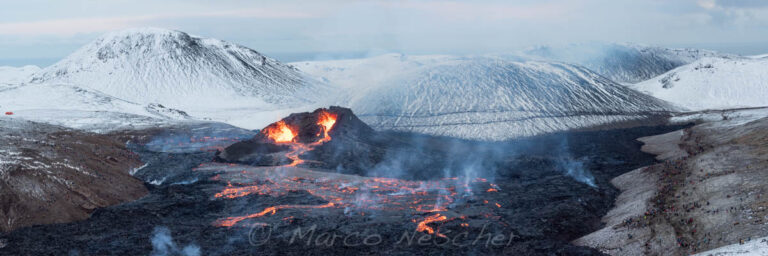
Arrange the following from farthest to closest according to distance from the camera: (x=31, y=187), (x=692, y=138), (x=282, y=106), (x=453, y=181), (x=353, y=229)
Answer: (x=282, y=106), (x=692, y=138), (x=453, y=181), (x=31, y=187), (x=353, y=229)

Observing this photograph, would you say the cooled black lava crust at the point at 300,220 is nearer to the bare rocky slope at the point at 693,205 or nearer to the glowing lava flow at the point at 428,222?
the glowing lava flow at the point at 428,222

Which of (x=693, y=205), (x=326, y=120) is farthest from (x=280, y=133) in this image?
(x=693, y=205)

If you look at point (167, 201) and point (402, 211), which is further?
point (167, 201)

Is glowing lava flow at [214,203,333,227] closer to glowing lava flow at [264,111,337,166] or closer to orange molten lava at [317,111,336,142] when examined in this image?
glowing lava flow at [264,111,337,166]

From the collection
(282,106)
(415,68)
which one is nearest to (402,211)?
(415,68)

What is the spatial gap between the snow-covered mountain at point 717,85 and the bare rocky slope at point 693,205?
288 feet

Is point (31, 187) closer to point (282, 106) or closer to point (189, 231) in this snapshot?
point (189, 231)

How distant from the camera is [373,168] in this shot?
59719 mm

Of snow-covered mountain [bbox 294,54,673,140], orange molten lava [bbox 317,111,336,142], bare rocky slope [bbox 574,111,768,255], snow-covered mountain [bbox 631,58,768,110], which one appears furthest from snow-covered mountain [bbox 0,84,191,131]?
snow-covered mountain [bbox 631,58,768,110]

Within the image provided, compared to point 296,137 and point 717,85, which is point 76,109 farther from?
point 717,85

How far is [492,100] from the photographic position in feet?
365

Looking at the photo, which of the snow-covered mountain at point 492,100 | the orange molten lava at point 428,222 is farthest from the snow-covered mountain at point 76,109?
the orange molten lava at point 428,222

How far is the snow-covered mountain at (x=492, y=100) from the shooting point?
102 m

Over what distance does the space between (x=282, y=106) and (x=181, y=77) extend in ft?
140
